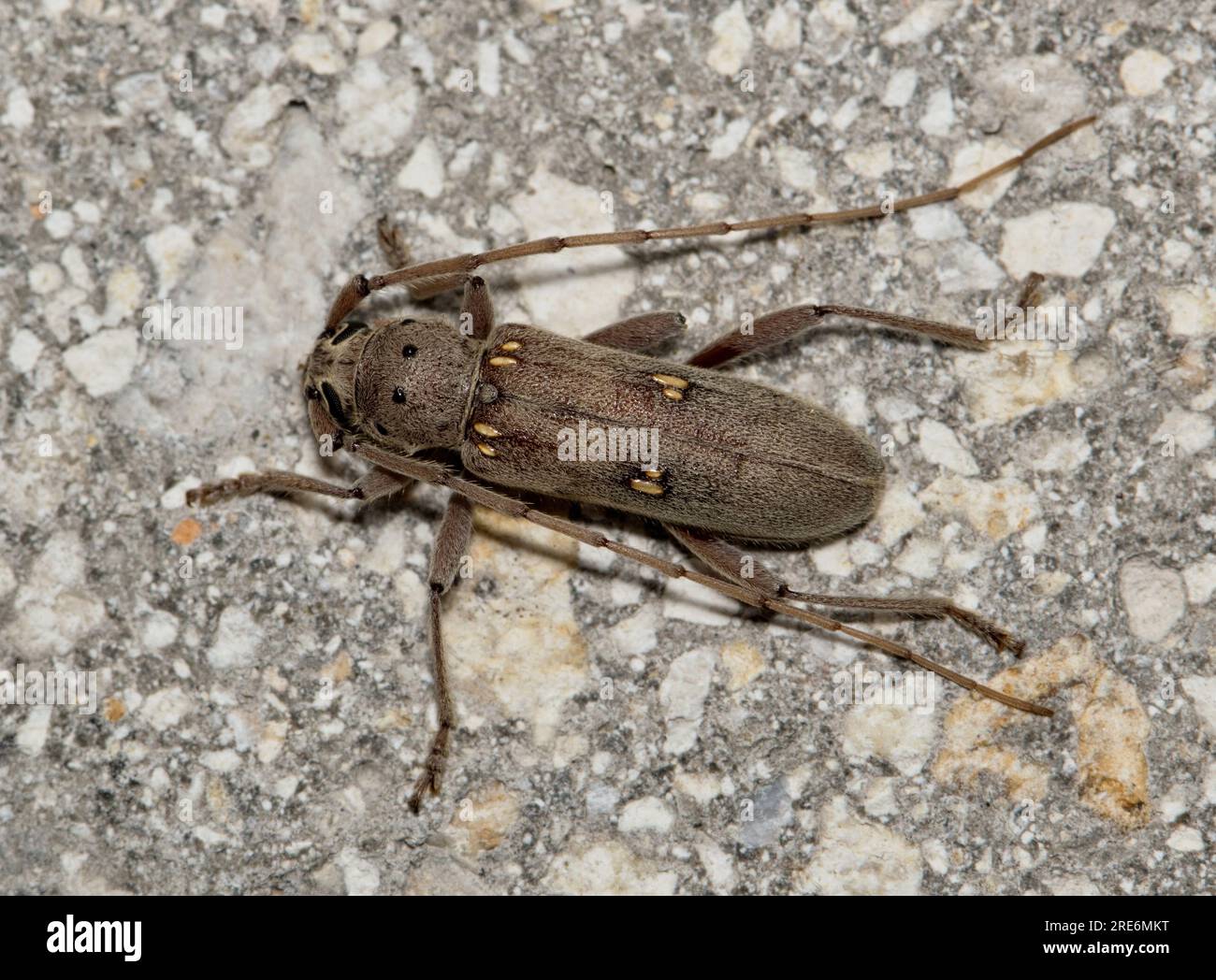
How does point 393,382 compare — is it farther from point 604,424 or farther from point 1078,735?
point 1078,735

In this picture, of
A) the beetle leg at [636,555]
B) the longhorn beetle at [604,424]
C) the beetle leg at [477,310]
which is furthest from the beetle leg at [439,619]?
the beetle leg at [477,310]

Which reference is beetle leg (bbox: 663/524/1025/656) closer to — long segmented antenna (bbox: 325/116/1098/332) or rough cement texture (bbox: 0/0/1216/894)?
rough cement texture (bbox: 0/0/1216/894)

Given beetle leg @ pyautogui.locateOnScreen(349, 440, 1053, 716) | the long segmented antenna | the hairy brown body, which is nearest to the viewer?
beetle leg @ pyautogui.locateOnScreen(349, 440, 1053, 716)

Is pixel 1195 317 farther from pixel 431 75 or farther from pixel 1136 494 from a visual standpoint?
pixel 431 75

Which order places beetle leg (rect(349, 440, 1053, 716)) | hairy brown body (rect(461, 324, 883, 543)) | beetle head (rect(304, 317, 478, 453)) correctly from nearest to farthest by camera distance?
1. beetle leg (rect(349, 440, 1053, 716))
2. hairy brown body (rect(461, 324, 883, 543))
3. beetle head (rect(304, 317, 478, 453))

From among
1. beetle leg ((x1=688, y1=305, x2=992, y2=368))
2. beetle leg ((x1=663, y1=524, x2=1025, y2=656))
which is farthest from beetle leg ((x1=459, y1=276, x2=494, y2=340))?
beetle leg ((x1=663, y1=524, x2=1025, y2=656))

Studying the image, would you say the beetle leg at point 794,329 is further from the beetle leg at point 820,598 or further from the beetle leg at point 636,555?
the beetle leg at point 636,555

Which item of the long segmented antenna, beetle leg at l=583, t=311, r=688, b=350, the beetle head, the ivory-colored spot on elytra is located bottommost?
the ivory-colored spot on elytra
